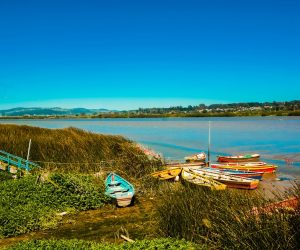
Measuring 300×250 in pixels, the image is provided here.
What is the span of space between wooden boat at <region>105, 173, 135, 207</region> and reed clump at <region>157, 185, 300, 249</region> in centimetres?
413

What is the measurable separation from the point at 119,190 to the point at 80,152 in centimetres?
870

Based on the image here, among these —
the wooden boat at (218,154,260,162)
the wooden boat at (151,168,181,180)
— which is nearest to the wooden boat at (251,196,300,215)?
the wooden boat at (151,168,181,180)

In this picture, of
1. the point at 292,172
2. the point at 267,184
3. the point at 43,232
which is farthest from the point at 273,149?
the point at 43,232

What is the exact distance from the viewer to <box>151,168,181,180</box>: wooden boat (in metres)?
20.3

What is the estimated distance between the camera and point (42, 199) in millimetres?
14773

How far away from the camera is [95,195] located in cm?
1584

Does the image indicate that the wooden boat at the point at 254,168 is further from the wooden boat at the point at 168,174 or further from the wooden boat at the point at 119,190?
the wooden boat at the point at 119,190

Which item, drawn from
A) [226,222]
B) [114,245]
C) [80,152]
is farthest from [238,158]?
[114,245]

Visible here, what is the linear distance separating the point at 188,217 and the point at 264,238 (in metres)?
2.60

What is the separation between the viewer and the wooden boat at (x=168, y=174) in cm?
2033

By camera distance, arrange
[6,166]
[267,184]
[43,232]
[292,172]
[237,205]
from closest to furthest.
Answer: [237,205], [43,232], [6,166], [267,184], [292,172]

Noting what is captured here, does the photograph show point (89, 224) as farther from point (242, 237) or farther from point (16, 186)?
point (242, 237)

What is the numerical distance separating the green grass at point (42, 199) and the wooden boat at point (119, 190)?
331 millimetres

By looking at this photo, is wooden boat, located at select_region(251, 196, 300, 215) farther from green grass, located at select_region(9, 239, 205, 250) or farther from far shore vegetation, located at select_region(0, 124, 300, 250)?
green grass, located at select_region(9, 239, 205, 250)
